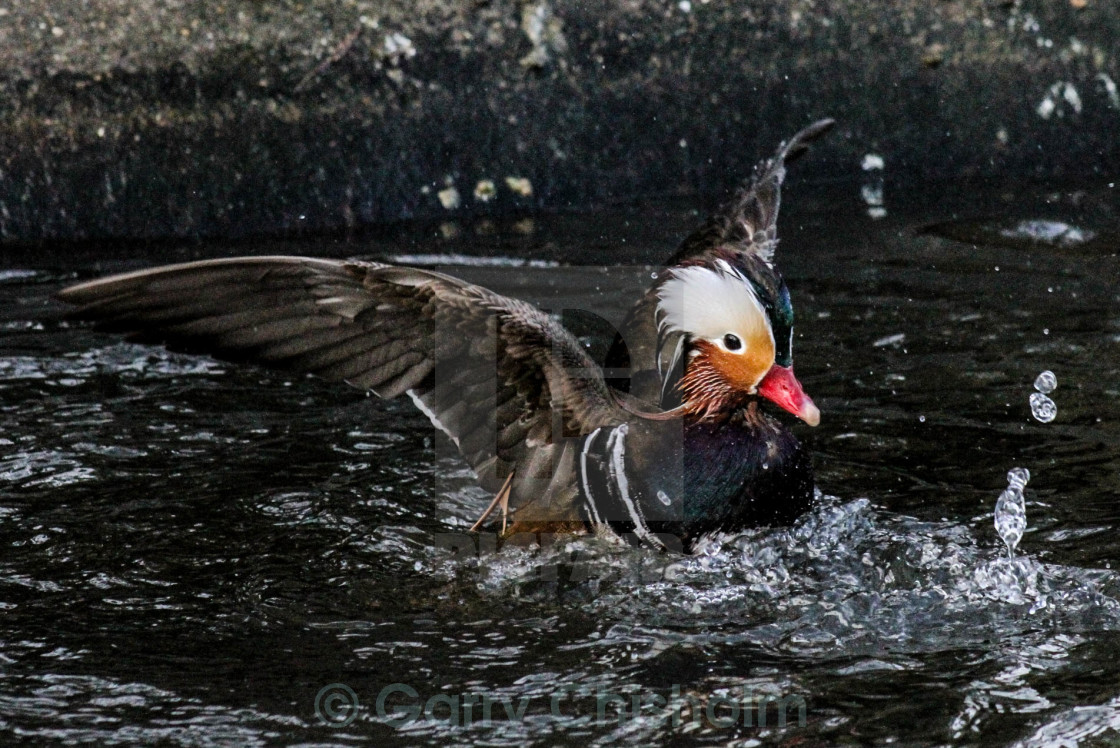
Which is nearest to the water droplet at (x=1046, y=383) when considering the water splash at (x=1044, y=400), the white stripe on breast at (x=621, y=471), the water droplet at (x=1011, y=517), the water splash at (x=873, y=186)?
the water splash at (x=1044, y=400)

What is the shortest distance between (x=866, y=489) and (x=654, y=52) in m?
3.10

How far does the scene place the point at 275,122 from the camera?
588 centimetres

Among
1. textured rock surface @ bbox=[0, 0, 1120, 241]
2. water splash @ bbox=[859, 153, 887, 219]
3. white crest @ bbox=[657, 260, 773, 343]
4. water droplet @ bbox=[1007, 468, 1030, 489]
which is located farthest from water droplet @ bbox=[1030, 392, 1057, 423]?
textured rock surface @ bbox=[0, 0, 1120, 241]

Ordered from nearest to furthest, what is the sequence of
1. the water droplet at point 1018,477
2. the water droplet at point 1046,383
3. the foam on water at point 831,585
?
the foam on water at point 831,585
the water droplet at point 1018,477
the water droplet at point 1046,383

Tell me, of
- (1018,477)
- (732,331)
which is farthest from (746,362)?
(1018,477)

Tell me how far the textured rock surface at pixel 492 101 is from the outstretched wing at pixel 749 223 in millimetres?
1858

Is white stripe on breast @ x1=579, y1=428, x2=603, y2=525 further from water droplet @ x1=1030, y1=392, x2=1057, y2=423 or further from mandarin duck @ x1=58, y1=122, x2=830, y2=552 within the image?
water droplet @ x1=1030, y1=392, x2=1057, y2=423

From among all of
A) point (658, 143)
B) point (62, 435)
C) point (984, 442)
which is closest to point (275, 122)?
point (658, 143)

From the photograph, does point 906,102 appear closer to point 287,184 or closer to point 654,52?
point 654,52

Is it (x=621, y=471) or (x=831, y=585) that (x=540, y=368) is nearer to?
(x=621, y=471)

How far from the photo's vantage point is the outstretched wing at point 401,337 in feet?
10.4

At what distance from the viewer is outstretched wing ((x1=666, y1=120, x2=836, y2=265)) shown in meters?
4.28

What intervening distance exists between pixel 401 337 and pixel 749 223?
143cm

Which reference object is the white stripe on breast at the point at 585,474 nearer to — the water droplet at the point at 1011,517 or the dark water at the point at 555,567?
the dark water at the point at 555,567
